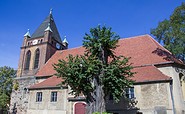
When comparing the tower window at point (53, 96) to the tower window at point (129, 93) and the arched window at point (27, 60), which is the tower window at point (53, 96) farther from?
the arched window at point (27, 60)

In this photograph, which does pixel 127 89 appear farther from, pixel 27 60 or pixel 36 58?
pixel 27 60

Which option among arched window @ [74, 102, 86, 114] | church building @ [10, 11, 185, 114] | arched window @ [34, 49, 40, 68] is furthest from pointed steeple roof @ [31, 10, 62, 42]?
arched window @ [74, 102, 86, 114]

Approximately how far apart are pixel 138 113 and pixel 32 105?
1326 cm

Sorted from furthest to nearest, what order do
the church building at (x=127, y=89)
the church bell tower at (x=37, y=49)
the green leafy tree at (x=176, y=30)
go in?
the church bell tower at (x=37, y=49), the church building at (x=127, y=89), the green leafy tree at (x=176, y=30)

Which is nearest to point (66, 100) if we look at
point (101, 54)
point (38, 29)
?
point (101, 54)

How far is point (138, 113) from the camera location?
16.0 meters

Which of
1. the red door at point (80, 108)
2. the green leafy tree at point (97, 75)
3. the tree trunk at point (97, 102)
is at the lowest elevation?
the red door at point (80, 108)

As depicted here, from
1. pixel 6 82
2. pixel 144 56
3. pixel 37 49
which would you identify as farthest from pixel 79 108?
pixel 6 82

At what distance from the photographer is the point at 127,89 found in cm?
1723

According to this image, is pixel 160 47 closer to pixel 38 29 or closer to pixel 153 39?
pixel 153 39

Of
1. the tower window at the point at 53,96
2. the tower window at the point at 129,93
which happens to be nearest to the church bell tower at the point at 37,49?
the tower window at the point at 53,96

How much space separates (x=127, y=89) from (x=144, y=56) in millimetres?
4650

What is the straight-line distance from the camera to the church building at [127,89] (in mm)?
15711

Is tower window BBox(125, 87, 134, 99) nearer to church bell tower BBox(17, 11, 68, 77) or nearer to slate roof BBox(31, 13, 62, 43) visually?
church bell tower BBox(17, 11, 68, 77)
